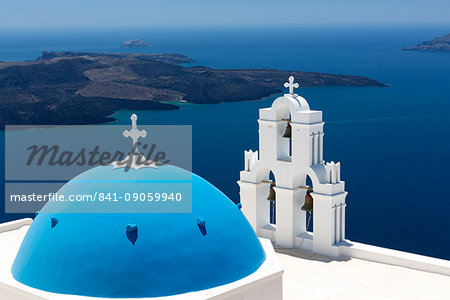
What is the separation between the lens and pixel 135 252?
10773 millimetres

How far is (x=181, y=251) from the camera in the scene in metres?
10.9

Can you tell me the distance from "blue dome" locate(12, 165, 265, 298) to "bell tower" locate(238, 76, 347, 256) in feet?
18.5

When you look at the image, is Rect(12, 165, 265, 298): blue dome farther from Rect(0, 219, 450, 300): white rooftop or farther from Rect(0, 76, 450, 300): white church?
Rect(0, 219, 450, 300): white rooftop

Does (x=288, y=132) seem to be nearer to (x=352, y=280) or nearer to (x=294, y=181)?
(x=294, y=181)

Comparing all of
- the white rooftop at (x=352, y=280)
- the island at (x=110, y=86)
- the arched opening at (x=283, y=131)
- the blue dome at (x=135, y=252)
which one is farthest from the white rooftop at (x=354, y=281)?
the island at (x=110, y=86)

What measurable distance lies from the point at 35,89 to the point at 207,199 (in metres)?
95.3

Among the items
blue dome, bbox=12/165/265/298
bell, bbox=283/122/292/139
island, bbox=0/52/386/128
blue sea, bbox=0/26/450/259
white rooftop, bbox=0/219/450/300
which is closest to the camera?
blue dome, bbox=12/165/265/298

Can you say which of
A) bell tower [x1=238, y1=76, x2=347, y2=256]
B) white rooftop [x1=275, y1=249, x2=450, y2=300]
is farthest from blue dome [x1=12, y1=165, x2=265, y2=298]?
bell tower [x1=238, y1=76, x2=347, y2=256]

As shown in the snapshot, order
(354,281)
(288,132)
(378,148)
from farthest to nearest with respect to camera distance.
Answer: (378,148)
(288,132)
(354,281)

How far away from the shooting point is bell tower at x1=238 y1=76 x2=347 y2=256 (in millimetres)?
17266

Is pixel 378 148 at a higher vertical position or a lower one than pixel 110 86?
lower

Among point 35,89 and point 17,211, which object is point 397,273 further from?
point 35,89

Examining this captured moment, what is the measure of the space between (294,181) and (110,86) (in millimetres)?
87755

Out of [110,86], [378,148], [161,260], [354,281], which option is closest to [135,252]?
[161,260]
